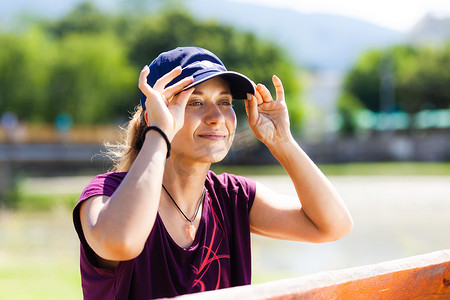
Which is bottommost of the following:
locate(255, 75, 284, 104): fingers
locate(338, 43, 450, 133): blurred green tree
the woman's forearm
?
locate(338, 43, 450, 133): blurred green tree

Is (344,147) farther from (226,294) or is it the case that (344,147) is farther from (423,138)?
(226,294)

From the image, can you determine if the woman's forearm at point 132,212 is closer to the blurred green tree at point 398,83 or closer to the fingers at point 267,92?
the fingers at point 267,92

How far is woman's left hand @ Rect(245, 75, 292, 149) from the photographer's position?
2230mm

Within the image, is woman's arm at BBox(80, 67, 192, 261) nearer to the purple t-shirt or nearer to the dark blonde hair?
the purple t-shirt

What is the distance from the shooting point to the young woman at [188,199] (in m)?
1.62

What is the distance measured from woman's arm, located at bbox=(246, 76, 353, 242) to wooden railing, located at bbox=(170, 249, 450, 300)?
1.85 ft

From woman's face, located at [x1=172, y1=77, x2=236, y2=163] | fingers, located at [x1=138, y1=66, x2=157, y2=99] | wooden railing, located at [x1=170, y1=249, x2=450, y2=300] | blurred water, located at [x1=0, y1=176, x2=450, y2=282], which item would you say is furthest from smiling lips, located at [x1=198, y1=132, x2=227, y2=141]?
blurred water, located at [x1=0, y1=176, x2=450, y2=282]

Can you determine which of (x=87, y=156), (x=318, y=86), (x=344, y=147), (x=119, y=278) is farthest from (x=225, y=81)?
(x=318, y=86)

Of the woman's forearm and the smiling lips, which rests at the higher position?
the smiling lips

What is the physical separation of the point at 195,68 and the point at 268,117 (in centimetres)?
46

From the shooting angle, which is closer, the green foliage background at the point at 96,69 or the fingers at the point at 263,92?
the fingers at the point at 263,92

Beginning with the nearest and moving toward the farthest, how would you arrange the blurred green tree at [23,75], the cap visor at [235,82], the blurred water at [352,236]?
the cap visor at [235,82] < the blurred water at [352,236] < the blurred green tree at [23,75]

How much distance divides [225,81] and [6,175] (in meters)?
18.6

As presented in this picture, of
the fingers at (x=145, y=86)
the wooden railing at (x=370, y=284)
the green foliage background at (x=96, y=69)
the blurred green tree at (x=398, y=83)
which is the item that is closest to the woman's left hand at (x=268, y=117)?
the fingers at (x=145, y=86)
